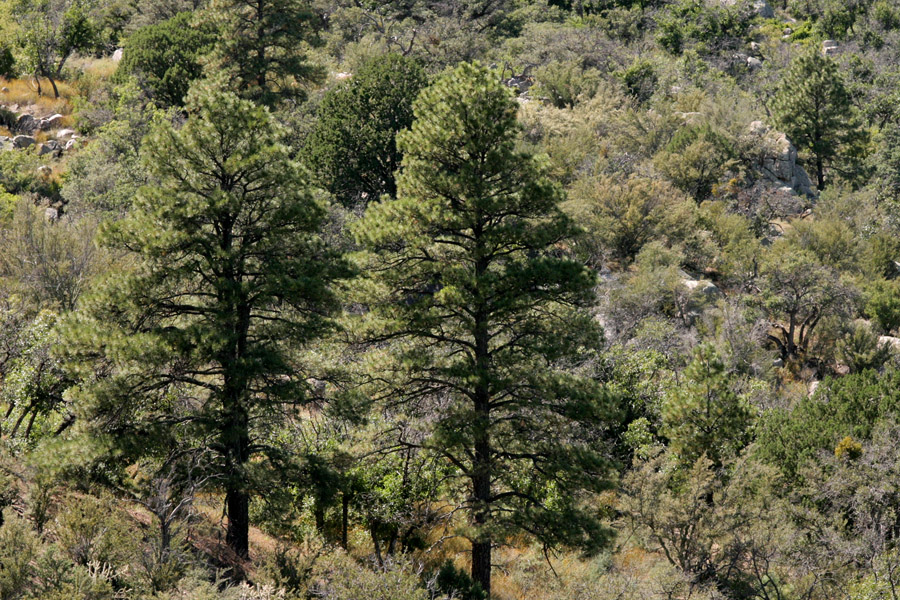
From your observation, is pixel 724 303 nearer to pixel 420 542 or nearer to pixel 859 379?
pixel 859 379

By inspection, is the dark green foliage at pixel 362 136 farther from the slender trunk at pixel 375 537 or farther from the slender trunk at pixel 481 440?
the slender trunk at pixel 481 440

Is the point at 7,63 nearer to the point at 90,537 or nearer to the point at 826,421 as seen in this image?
the point at 90,537

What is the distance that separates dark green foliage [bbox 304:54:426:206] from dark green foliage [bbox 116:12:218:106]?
33.3 ft

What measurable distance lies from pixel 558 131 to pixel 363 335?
31569 millimetres

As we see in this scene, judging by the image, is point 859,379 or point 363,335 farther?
point 859,379

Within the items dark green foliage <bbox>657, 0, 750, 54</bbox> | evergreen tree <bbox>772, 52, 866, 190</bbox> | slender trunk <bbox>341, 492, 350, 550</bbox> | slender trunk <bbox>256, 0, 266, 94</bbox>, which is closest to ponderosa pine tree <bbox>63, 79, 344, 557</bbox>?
Answer: slender trunk <bbox>341, 492, 350, 550</bbox>

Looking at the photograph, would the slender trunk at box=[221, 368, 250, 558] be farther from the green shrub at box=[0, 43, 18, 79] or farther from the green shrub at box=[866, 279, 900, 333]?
the green shrub at box=[0, 43, 18, 79]

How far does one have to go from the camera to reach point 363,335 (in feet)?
56.9

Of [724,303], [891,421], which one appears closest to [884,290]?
[724,303]

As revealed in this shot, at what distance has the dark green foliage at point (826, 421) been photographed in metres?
22.9

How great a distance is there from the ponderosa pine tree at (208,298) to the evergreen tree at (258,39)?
24.8m

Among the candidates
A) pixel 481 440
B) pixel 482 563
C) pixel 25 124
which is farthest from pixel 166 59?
pixel 482 563

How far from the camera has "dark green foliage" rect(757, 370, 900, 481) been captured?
75.3 feet

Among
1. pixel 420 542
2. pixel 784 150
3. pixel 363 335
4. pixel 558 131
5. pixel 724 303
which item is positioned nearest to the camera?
pixel 363 335
